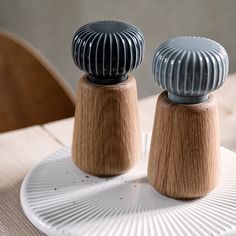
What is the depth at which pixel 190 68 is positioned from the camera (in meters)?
0.65

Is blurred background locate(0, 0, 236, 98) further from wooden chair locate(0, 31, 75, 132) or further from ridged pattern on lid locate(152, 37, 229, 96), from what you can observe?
ridged pattern on lid locate(152, 37, 229, 96)

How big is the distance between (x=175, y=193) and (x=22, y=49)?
697 millimetres

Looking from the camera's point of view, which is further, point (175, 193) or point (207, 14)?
point (207, 14)

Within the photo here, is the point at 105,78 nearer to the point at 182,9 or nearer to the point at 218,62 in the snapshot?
the point at 218,62

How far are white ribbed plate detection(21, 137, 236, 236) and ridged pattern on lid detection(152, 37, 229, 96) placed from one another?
0.45ft

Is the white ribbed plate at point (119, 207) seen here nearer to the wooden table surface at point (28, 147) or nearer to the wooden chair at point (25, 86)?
the wooden table surface at point (28, 147)

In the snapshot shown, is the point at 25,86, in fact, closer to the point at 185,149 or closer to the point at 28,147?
the point at 28,147

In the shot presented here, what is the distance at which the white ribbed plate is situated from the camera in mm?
668

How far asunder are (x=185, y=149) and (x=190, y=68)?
10cm

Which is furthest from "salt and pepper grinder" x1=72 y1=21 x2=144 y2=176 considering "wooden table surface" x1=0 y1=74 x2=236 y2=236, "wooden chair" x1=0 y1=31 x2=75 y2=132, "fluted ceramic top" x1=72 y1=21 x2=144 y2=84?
"wooden chair" x1=0 y1=31 x2=75 y2=132

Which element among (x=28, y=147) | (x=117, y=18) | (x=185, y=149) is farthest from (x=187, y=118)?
(x=117, y=18)

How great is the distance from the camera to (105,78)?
0.74 m

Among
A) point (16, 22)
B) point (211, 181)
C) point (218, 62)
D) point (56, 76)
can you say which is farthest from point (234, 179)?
point (16, 22)

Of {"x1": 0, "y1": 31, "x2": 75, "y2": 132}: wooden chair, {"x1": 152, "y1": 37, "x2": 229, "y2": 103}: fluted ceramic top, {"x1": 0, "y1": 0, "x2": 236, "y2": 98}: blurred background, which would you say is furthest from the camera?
{"x1": 0, "y1": 0, "x2": 236, "y2": 98}: blurred background
